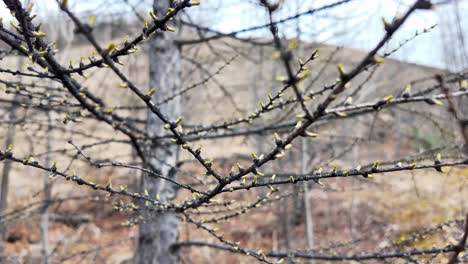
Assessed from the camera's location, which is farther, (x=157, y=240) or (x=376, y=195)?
(x=376, y=195)

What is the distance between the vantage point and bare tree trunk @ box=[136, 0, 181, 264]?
3.73 metres

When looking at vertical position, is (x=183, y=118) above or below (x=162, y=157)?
below

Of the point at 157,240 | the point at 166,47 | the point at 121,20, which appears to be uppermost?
the point at 121,20

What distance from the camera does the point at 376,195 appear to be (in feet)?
46.5

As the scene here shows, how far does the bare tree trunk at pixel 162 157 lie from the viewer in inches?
147

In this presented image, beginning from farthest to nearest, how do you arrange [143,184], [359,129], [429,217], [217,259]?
[359,129] < [217,259] < [429,217] < [143,184]

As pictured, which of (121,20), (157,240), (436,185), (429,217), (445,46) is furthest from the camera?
(445,46)

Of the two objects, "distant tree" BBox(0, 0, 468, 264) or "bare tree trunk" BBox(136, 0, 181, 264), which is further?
"bare tree trunk" BBox(136, 0, 181, 264)

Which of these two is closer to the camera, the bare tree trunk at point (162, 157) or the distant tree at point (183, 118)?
the distant tree at point (183, 118)

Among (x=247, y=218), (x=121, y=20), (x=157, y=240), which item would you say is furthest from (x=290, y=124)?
(x=247, y=218)

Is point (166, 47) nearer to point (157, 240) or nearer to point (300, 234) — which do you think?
point (157, 240)

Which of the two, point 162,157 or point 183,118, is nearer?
point 183,118

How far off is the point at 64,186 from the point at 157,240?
53.6 ft

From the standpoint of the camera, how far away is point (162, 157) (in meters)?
3.84
